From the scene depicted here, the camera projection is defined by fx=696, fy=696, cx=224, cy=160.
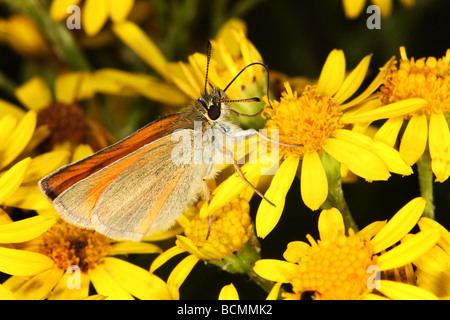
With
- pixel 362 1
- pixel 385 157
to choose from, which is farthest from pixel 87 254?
pixel 362 1

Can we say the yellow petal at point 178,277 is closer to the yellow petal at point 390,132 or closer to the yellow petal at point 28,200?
the yellow petal at point 28,200

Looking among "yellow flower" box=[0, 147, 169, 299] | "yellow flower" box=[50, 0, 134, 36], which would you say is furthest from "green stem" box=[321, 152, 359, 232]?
"yellow flower" box=[50, 0, 134, 36]

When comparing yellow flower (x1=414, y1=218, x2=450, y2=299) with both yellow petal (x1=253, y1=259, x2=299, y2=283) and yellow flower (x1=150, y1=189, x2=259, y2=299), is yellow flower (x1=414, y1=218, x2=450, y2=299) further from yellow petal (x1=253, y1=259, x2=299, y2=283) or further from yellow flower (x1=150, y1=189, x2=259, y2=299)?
yellow flower (x1=150, y1=189, x2=259, y2=299)

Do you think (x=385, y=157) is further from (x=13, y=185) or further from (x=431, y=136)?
(x=13, y=185)

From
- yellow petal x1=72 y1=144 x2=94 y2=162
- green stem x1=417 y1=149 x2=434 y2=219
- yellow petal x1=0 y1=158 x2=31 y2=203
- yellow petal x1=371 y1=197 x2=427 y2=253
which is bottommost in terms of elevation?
yellow petal x1=371 y1=197 x2=427 y2=253

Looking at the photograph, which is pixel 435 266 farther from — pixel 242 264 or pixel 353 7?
pixel 353 7

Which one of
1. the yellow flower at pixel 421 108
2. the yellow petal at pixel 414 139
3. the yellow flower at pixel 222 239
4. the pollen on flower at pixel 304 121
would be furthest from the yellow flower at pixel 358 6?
the yellow flower at pixel 222 239
